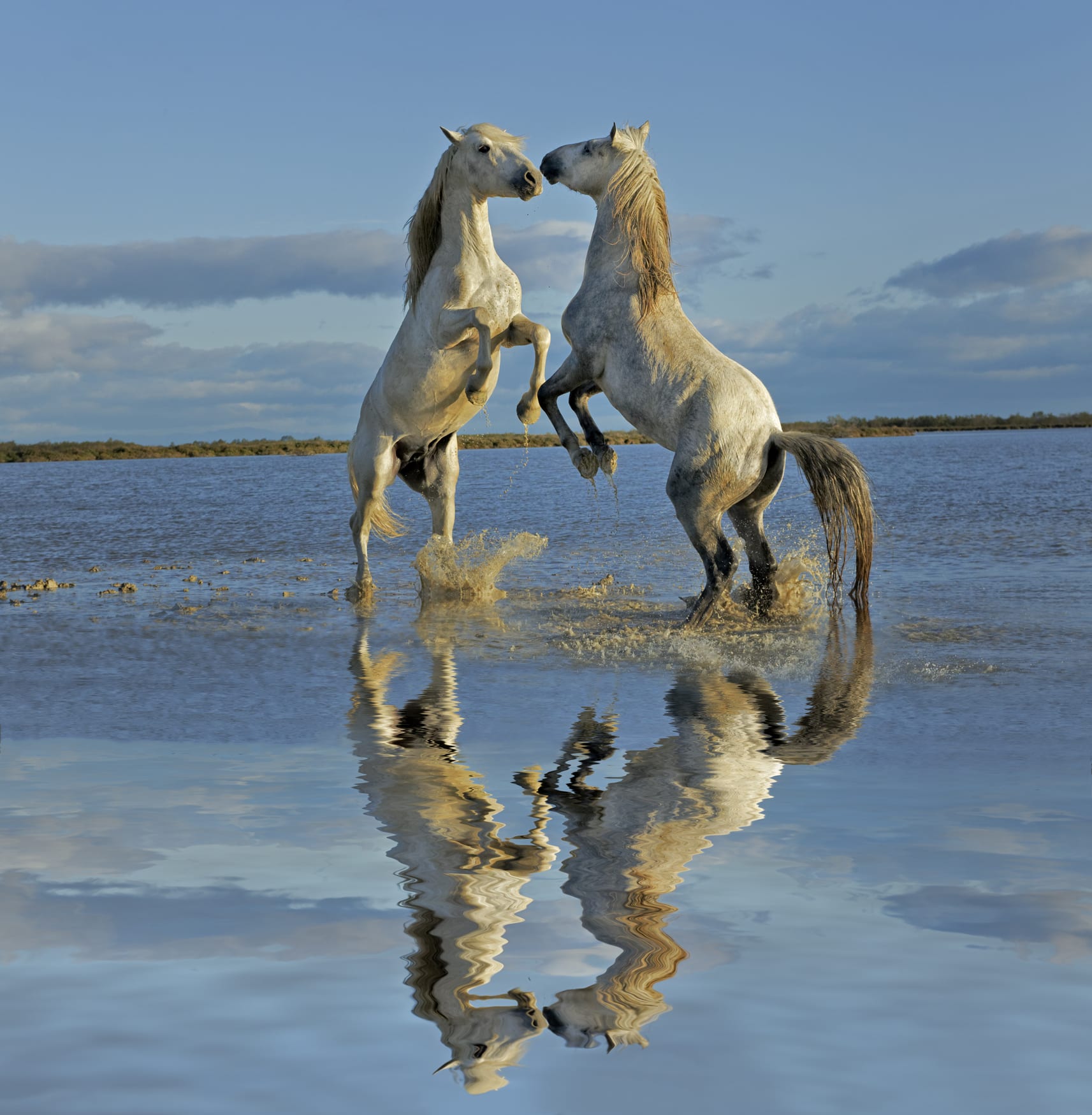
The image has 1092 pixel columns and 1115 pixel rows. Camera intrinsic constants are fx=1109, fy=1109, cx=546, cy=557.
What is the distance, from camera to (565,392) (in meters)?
6.50

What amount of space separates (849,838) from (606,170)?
183 inches

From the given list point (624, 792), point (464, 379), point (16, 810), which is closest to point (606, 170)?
point (464, 379)

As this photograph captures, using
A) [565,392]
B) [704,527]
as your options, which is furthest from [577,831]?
[565,392]

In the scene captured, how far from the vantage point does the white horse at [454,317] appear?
7.05m

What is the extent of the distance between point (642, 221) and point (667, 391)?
1001 mm

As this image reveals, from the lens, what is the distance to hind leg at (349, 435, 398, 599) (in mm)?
8156

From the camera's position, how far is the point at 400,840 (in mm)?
2934

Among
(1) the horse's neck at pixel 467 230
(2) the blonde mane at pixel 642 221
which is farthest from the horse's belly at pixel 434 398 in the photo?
(2) the blonde mane at pixel 642 221

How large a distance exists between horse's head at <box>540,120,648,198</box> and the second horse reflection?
10.2 feet

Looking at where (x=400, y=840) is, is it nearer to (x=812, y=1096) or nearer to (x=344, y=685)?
(x=812, y=1096)

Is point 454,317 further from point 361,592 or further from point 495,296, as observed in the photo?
point 361,592

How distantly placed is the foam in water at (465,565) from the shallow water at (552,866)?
1292 millimetres

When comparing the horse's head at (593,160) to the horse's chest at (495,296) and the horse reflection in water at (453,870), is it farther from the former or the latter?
the horse reflection in water at (453,870)

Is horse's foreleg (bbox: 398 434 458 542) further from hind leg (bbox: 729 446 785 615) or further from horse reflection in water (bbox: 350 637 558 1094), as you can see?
horse reflection in water (bbox: 350 637 558 1094)
